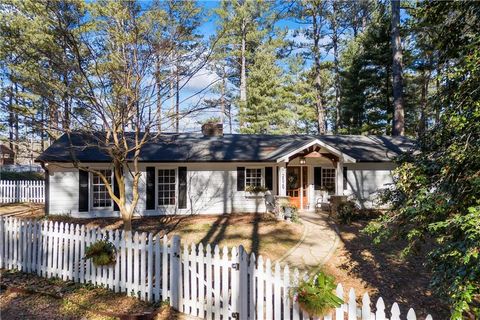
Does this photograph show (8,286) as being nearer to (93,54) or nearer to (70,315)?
(70,315)

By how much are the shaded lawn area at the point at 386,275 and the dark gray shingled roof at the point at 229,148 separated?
526 centimetres

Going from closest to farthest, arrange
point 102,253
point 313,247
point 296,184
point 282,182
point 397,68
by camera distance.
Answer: point 102,253, point 313,247, point 282,182, point 296,184, point 397,68

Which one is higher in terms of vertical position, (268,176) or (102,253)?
(268,176)

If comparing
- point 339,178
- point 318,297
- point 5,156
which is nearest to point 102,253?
point 318,297

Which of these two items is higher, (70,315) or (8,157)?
(8,157)

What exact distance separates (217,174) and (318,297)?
12.4 metres

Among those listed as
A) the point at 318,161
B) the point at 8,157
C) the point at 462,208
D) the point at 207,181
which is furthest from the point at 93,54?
the point at 8,157

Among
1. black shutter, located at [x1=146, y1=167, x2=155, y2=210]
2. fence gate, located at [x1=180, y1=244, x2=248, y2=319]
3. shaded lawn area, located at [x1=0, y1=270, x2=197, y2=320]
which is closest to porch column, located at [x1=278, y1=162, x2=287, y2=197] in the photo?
black shutter, located at [x1=146, y1=167, x2=155, y2=210]

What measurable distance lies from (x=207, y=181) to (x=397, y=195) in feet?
37.2

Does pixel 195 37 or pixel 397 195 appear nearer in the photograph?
pixel 397 195

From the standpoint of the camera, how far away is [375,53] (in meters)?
26.0

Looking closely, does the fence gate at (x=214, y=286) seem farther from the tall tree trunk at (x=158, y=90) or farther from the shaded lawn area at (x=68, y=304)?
the tall tree trunk at (x=158, y=90)

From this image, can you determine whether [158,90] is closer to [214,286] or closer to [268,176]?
[214,286]

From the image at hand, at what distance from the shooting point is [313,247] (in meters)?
9.92
